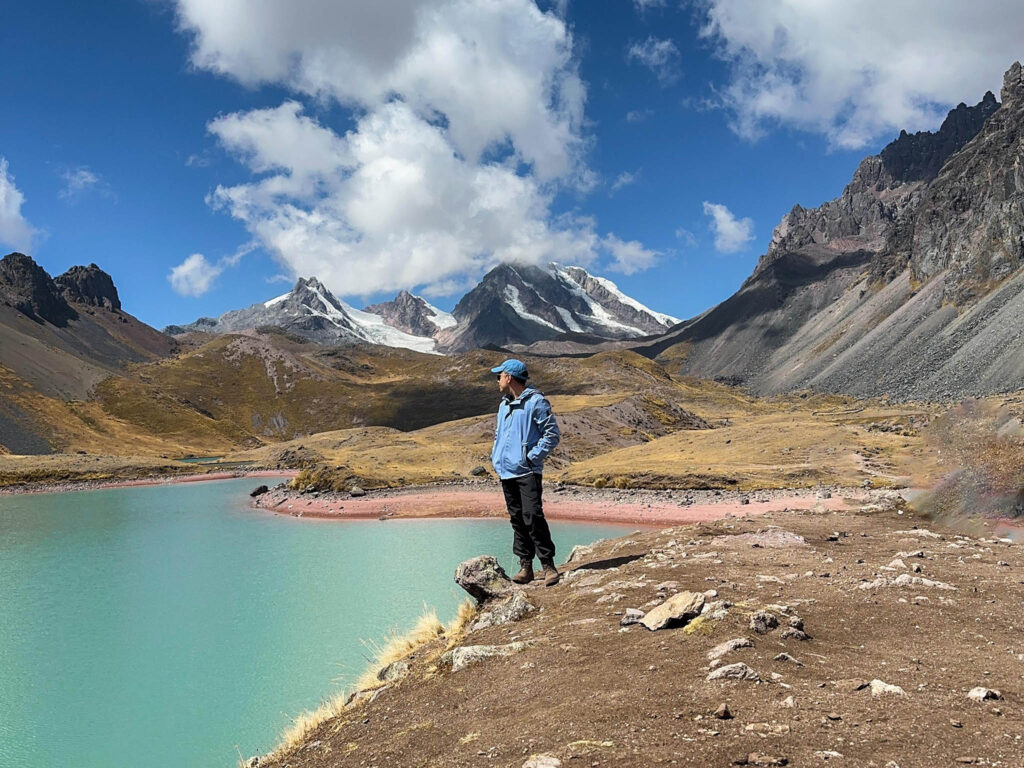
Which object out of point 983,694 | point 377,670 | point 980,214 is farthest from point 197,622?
point 980,214

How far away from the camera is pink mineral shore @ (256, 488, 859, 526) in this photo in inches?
1362

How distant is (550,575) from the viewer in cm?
1156

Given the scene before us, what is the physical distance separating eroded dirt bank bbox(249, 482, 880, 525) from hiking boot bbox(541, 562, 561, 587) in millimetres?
21501

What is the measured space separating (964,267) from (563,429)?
98398mm

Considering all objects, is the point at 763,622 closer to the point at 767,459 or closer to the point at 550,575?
the point at 550,575

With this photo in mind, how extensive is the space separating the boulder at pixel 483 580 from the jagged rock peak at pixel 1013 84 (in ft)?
632

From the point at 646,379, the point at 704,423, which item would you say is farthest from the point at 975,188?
the point at 704,423

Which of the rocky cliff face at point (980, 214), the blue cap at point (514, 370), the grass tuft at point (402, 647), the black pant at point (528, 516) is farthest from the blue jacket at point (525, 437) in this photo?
the rocky cliff face at point (980, 214)

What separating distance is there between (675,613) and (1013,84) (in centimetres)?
20587

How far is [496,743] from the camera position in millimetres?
5379

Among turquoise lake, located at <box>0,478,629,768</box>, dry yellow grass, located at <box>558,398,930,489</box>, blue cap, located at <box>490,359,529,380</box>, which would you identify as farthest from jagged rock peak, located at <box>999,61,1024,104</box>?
blue cap, located at <box>490,359,529,380</box>

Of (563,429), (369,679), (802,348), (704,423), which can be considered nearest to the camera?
(369,679)

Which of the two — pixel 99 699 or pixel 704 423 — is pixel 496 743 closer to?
pixel 99 699

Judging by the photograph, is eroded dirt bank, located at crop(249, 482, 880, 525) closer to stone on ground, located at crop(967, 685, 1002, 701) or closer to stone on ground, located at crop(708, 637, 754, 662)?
stone on ground, located at crop(708, 637, 754, 662)
